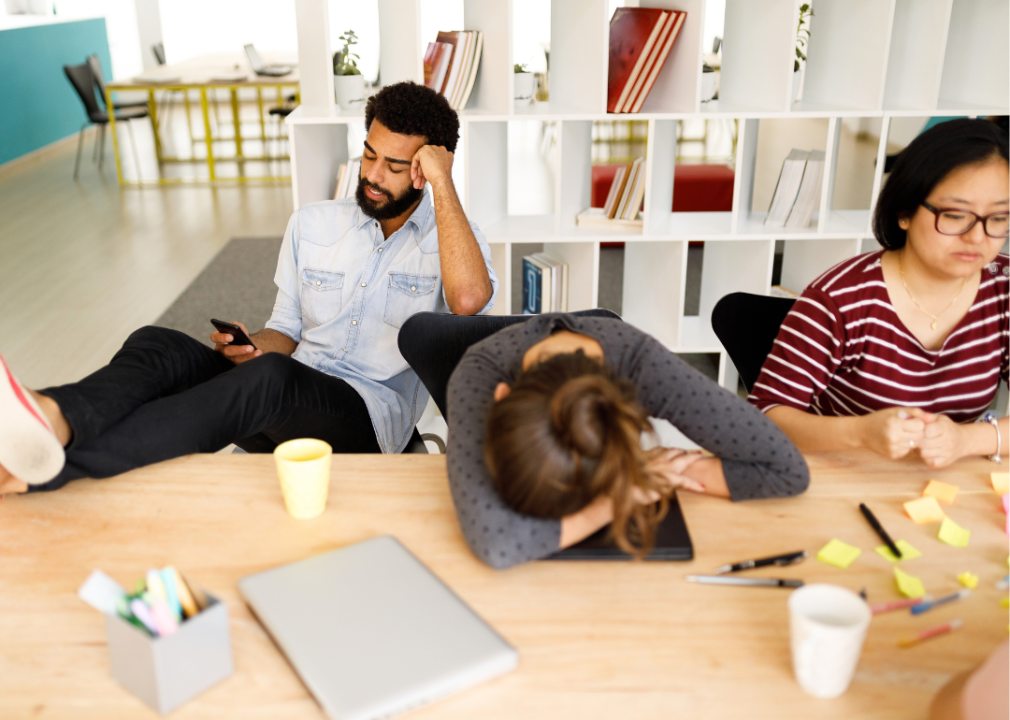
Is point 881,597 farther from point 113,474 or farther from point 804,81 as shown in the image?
point 804,81

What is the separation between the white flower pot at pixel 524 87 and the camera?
2.84 metres

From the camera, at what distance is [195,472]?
122 centimetres

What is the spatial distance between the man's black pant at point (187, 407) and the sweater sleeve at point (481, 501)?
46 centimetres

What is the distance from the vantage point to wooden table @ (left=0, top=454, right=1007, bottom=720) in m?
0.80

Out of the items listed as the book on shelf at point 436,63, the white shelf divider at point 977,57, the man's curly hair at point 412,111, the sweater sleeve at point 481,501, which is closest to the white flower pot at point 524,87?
the book on shelf at point 436,63

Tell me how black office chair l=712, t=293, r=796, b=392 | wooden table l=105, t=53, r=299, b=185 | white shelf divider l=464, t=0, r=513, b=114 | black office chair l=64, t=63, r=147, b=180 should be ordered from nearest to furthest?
black office chair l=712, t=293, r=796, b=392 < white shelf divider l=464, t=0, r=513, b=114 < wooden table l=105, t=53, r=299, b=185 < black office chair l=64, t=63, r=147, b=180

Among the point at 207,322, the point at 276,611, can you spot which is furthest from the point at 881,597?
the point at 207,322

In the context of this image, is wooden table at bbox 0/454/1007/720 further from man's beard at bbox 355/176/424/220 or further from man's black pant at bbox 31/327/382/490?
man's beard at bbox 355/176/424/220

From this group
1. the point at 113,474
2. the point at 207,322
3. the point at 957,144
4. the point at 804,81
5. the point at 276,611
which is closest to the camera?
the point at 276,611

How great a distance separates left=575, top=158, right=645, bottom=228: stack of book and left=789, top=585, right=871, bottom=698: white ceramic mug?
2.17m

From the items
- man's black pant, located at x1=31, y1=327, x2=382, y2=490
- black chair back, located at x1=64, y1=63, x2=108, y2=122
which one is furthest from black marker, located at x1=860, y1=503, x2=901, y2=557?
black chair back, located at x1=64, y1=63, x2=108, y2=122

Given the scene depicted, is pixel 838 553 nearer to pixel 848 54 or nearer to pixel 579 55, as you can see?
pixel 579 55

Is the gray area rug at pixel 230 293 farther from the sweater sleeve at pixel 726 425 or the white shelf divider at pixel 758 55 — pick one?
the sweater sleeve at pixel 726 425

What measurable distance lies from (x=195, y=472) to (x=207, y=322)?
9.84 ft
